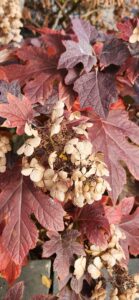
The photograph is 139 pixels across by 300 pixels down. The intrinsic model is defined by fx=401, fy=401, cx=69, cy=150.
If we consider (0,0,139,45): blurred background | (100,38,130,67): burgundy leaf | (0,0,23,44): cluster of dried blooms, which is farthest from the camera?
(0,0,139,45): blurred background

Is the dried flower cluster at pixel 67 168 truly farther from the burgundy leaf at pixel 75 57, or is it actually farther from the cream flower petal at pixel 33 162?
the burgundy leaf at pixel 75 57

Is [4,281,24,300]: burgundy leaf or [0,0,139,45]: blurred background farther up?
[0,0,139,45]: blurred background

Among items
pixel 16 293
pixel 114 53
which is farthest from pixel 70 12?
pixel 16 293

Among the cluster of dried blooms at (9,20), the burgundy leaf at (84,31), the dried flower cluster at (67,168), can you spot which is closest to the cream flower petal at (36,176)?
the dried flower cluster at (67,168)

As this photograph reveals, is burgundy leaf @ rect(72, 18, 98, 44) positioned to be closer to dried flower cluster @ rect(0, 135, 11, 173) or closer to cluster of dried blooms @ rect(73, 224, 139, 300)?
dried flower cluster @ rect(0, 135, 11, 173)

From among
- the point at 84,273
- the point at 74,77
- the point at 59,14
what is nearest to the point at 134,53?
the point at 74,77

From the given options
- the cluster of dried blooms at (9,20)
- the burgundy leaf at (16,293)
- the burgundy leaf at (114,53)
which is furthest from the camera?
the cluster of dried blooms at (9,20)

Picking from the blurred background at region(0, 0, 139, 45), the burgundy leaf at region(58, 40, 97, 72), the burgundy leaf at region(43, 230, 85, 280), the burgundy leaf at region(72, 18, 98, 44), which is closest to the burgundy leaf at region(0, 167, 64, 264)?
the burgundy leaf at region(43, 230, 85, 280)

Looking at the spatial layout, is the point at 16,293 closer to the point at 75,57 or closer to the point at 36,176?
the point at 36,176
